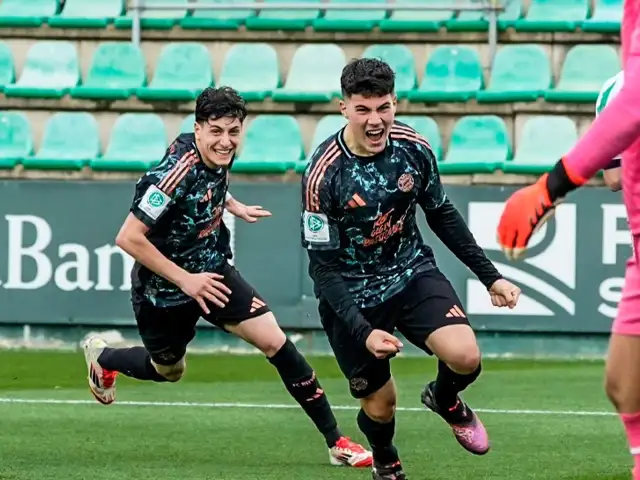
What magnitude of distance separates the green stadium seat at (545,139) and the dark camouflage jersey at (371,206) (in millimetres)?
6263

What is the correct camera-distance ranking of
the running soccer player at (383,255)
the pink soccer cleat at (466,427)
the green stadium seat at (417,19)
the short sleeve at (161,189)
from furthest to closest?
1. the green stadium seat at (417,19)
2. the short sleeve at (161,189)
3. the pink soccer cleat at (466,427)
4. the running soccer player at (383,255)

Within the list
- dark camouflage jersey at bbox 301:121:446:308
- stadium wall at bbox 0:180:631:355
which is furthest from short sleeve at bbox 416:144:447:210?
stadium wall at bbox 0:180:631:355

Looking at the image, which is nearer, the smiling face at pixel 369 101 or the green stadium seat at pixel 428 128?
the smiling face at pixel 369 101

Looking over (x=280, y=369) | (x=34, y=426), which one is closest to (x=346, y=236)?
(x=280, y=369)

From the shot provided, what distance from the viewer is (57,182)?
1216 centimetres

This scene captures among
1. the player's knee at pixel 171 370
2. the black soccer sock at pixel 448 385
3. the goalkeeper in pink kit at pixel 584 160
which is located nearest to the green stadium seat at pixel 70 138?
the player's knee at pixel 171 370

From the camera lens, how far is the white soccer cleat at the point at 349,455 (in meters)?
6.88

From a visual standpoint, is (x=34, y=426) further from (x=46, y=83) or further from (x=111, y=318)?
(x=46, y=83)

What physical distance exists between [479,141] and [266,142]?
1953mm

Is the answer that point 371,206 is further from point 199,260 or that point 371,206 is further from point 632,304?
point 632,304

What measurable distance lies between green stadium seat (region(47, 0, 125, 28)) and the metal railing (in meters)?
0.40

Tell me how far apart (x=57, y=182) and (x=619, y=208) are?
4.77 meters

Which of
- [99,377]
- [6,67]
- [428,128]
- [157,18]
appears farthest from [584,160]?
[6,67]

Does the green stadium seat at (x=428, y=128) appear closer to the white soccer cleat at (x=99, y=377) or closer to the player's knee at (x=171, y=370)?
the white soccer cleat at (x=99, y=377)
